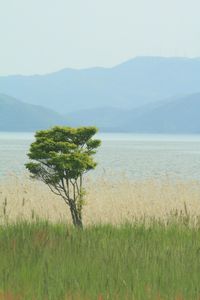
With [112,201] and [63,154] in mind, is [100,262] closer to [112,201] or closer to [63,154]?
[63,154]

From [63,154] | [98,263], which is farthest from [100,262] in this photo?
[63,154]

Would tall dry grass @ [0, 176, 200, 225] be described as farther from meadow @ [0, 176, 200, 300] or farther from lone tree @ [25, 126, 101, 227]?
meadow @ [0, 176, 200, 300]

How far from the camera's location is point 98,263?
8211 mm

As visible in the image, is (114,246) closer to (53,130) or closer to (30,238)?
(30,238)

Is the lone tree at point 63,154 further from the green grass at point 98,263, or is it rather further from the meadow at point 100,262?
the green grass at point 98,263

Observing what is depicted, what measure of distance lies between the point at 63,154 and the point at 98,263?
1014 cm

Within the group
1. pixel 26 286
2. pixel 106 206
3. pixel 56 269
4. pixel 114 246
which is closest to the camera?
pixel 26 286

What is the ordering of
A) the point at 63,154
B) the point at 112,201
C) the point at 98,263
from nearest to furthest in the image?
the point at 98,263 → the point at 63,154 → the point at 112,201

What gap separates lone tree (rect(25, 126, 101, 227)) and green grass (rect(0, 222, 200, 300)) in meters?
7.20

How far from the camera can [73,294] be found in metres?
6.60

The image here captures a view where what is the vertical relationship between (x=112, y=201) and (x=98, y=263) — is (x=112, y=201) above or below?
below

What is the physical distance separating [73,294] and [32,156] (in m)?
12.2

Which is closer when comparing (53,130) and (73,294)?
(73,294)

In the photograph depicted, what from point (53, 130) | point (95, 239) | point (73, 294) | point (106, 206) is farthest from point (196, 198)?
point (73, 294)
